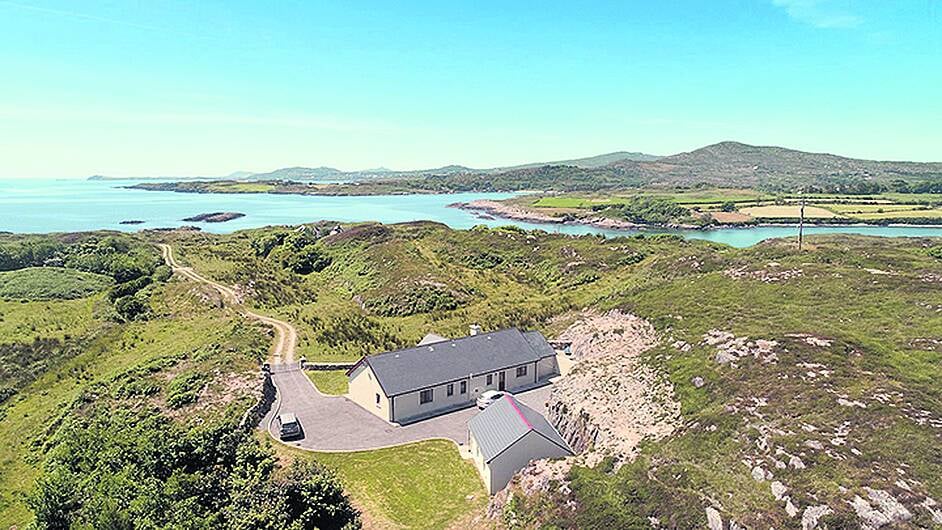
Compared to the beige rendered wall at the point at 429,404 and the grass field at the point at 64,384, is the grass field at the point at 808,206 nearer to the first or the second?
the beige rendered wall at the point at 429,404

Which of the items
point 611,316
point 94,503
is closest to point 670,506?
point 94,503

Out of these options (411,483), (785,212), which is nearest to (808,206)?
(785,212)

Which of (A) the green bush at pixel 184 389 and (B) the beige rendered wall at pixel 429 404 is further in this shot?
(A) the green bush at pixel 184 389

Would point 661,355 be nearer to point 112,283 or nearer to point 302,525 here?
point 302,525

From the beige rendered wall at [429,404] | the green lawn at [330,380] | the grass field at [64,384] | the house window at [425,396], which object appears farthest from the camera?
the green lawn at [330,380]

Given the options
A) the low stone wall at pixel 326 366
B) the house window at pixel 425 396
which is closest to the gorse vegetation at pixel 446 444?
the low stone wall at pixel 326 366

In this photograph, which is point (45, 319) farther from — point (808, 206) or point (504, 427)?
point (808, 206)
